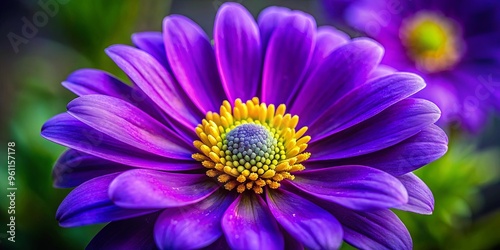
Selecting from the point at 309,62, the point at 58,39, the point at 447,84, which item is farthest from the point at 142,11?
the point at 447,84

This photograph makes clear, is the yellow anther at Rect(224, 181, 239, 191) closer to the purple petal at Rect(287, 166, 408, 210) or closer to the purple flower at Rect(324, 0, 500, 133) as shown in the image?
the purple petal at Rect(287, 166, 408, 210)

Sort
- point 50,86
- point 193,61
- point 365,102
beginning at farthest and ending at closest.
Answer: point 50,86, point 193,61, point 365,102

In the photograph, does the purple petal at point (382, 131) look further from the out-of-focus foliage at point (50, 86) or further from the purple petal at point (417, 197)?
the out-of-focus foliage at point (50, 86)

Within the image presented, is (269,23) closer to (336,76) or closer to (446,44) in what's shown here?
(336,76)

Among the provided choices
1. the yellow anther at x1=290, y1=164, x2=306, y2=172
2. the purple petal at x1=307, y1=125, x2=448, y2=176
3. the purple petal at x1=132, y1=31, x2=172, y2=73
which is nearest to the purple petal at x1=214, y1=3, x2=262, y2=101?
the purple petal at x1=132, y1=31, x2=172, y2=73

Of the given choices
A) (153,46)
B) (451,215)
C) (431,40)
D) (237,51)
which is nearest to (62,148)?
(153,46)

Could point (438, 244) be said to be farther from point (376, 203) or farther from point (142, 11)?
point (142, 11)
